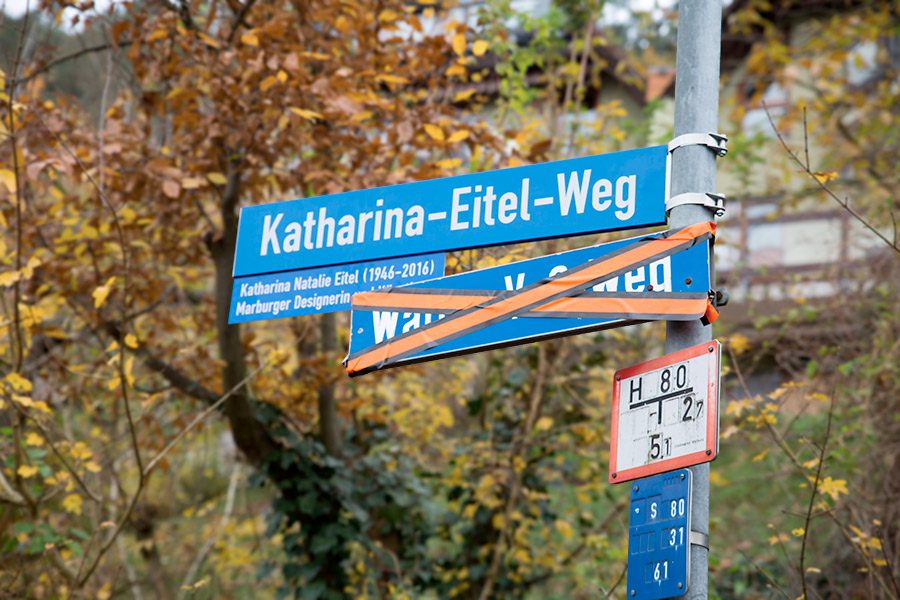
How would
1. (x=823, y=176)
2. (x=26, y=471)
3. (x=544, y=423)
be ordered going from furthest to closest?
1. (x=544, y=423)
2. (x=26, y=471)
3. (x=823, y=176)

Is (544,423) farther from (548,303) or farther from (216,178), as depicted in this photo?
(548,303)

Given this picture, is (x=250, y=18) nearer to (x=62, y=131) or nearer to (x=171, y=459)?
(x=62, y=131)

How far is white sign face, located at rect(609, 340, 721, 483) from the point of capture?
3.64 m

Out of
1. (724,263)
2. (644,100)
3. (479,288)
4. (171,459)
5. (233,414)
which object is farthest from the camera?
(644,100)

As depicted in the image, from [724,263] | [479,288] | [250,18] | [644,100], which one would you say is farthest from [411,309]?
[644,100]

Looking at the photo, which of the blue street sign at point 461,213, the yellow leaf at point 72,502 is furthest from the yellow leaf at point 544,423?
the blue street sign at point 461,213

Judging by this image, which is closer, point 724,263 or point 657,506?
point 657,506

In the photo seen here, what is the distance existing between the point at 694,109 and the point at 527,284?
0.90 m

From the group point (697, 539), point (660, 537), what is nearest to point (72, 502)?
point (660, 537)

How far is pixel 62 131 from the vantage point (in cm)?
805

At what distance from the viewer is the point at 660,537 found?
3.69m

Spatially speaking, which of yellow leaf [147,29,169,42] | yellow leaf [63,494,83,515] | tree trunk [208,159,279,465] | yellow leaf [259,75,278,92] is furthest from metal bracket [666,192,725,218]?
yellow leaf [63,494,83,515]

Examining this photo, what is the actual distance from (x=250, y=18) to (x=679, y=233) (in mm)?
6361

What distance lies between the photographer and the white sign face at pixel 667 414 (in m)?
3.64
